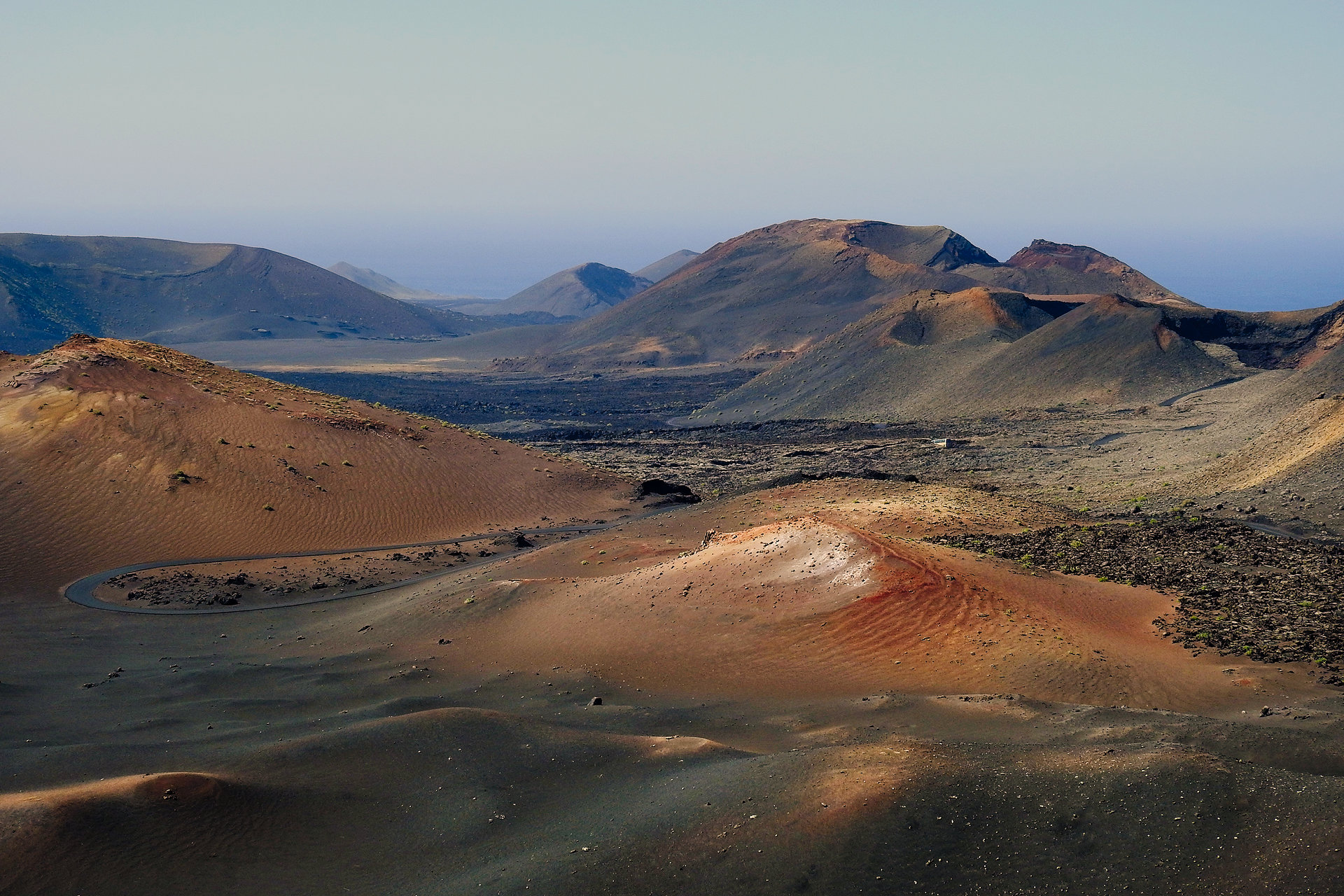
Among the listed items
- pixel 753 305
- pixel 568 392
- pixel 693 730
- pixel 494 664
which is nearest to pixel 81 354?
pixel 494 664

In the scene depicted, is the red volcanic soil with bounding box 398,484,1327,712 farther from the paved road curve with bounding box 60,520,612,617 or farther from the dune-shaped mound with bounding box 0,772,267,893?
the dune-shaped mound with bounding box 0,772,267,893

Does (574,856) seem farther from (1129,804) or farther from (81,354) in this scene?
(81,354)

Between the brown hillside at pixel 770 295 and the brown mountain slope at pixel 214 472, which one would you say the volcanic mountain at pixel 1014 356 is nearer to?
the brown hillside at pixel 770 295

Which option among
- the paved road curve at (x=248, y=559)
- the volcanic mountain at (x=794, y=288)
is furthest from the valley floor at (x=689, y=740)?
the volcanic mountain at (x=794, y=288)

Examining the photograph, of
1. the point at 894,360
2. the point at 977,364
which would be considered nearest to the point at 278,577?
the point at 977,364

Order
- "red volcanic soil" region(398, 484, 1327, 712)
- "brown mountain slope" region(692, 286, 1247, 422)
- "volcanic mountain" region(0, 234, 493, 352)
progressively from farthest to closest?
"volcanic mountain" region(0, 234, 493, 352) → "brown mountain slope" region(692, 286, 1247, 422) → "red volcanic soil" region(398, 484, 1327, 712)

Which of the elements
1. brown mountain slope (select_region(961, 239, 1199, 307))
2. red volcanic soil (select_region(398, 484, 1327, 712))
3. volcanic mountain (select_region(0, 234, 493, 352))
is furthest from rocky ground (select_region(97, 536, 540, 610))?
volcanic mountain (select_region(0, 234, 493, 352))
